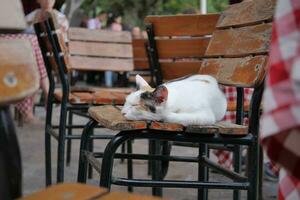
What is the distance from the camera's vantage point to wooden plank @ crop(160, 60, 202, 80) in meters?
2.94

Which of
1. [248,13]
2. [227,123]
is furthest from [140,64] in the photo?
[227,123]

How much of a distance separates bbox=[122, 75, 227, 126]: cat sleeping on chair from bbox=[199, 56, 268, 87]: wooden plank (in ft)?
0.27

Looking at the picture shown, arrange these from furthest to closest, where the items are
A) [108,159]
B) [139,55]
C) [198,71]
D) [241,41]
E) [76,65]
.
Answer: [139,55]
[76,65]
[198,71]
[241,41]
[108,159]

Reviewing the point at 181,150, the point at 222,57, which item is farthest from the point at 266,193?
the point at 222,57

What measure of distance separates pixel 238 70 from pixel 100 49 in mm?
2288

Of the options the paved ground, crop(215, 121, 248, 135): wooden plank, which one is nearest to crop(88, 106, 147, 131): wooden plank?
crop(215, 121, 248, 135): wooden plank

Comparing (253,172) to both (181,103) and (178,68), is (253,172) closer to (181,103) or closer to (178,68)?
(181,103)

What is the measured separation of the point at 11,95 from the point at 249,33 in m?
1.22

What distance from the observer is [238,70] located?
185cm

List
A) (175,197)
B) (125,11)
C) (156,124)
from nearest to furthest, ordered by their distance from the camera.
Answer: (156,124), (175,197), (125,11)

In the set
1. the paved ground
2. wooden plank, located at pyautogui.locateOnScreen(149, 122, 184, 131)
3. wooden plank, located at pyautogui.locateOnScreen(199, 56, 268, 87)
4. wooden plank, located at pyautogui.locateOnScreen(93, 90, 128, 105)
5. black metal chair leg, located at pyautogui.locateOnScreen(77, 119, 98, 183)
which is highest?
wooden plank, located at pyautogui.locateOnScreen(199, 56, 268, 87)

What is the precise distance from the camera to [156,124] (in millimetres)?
1475

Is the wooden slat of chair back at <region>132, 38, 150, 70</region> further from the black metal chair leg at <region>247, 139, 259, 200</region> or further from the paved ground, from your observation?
the black metal chair leg at <region>247, 139, 259, 200</region>

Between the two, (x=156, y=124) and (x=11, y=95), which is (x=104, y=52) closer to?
(x=156, y=124)
